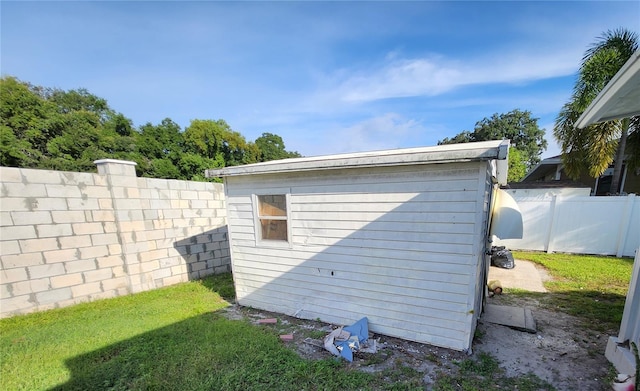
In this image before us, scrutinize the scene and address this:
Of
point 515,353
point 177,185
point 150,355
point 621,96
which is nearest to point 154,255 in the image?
point 177,185

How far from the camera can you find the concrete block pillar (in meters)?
5.09

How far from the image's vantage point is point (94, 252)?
16.1 feet

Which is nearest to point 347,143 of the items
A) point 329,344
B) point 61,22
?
point 61,22

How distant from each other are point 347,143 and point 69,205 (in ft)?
64.4

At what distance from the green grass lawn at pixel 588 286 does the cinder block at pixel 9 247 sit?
9.62m

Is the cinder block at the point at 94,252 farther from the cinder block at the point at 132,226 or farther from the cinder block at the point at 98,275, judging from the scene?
the cinder block at the point at 132,226

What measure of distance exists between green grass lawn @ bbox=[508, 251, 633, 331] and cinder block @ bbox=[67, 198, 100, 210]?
9.18 m

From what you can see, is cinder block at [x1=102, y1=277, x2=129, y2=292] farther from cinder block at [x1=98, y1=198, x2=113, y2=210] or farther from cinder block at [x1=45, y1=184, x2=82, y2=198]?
cinder block at [x1=45, y1=184, x2=82, y2=198]

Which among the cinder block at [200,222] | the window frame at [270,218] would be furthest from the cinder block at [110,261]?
the window frame at [270,218]

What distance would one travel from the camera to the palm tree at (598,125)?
7.37m

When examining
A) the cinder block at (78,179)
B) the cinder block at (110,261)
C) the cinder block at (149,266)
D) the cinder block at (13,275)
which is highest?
the cinder block at (78,179)

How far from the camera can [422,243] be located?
3.19 m

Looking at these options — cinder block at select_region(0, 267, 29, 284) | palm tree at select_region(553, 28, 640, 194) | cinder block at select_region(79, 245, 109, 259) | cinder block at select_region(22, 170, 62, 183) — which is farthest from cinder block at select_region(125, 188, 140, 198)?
palm tree at select_region(553, 28, 640, 194)

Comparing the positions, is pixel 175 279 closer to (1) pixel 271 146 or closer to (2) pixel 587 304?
(2) pixel 587 304
